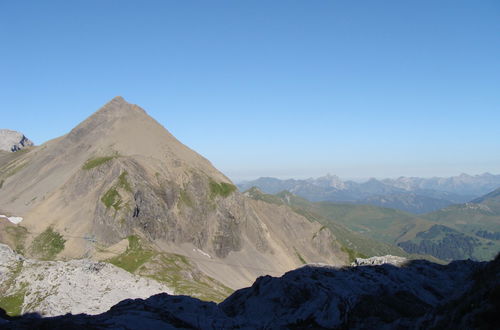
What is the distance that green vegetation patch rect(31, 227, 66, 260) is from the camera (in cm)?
16365

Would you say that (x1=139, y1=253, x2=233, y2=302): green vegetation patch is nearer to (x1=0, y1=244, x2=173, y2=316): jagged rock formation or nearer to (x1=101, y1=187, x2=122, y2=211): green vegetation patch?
(x1=0, y1=244, x2=173, y2=316): jagged rock formation

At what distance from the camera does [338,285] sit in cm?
5619

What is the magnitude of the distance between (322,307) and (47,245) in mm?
160727

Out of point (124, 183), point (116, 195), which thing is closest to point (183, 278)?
point (116, 195)

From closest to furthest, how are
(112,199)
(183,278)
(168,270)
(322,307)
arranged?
1. (322,307)
2. (183,278)
3. (168,270)
4. (112,199)

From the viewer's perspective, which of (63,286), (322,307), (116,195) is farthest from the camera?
(116,195)

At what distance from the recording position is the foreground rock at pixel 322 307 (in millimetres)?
32094

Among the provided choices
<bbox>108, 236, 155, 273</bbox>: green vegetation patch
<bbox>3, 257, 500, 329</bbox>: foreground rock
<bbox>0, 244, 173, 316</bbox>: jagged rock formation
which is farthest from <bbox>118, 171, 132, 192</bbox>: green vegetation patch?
<bbox>3, 257, 500, 329</bbox>: foreground rock

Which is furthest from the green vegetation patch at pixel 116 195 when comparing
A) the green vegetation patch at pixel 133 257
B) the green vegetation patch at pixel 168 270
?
the green vegetation patch at pixel 168 270

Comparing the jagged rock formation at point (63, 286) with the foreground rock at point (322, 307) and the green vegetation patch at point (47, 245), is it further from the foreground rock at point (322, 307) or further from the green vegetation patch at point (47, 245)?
the green vegetation patch at point (47, 245)

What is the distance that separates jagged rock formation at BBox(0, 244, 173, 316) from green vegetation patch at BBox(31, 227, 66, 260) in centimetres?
7569

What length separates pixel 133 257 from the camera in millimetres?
153125

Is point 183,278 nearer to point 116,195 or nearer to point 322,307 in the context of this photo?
Result: point 116,195

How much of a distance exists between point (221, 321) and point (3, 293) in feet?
195
